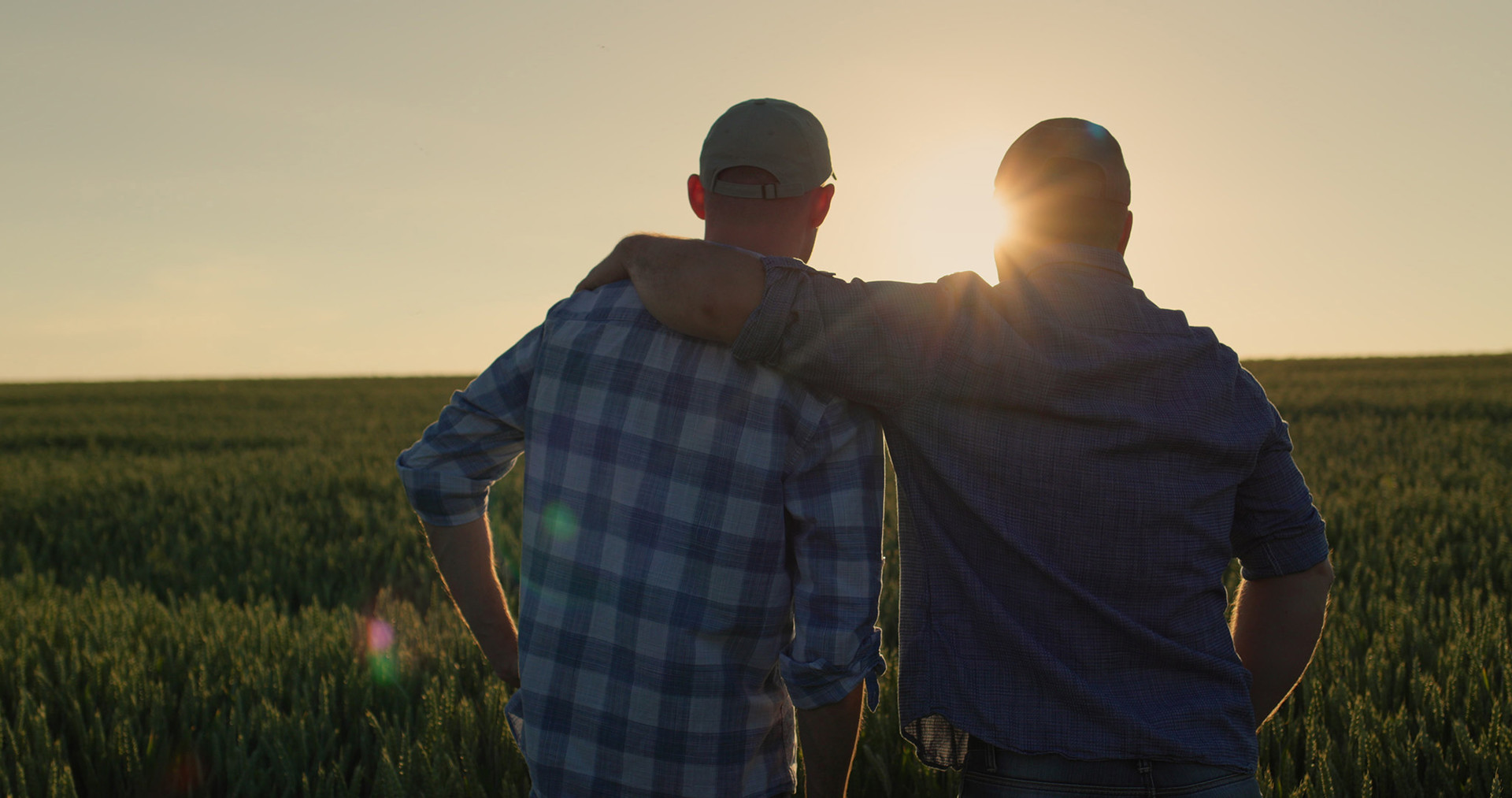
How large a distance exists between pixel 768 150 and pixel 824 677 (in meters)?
0.89

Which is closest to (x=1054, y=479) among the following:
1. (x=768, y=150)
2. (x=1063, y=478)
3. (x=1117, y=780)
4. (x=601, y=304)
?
(x=1063, y=478)

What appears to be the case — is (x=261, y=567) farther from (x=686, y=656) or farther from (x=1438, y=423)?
(x=1438, y=423)

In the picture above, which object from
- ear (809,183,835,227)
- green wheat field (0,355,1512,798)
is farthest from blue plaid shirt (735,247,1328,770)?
green wheat field (0,355,1512,798)

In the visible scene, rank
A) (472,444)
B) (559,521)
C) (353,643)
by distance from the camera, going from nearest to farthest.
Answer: (559,521) < (472,444) < (353,643)

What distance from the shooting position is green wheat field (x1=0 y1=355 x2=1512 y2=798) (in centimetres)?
263

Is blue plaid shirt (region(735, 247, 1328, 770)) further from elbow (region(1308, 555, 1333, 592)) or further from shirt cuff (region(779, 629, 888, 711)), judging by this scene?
elbow (region(1308, 555, 1333, 592))

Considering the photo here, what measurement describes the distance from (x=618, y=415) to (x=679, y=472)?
0.50 feet

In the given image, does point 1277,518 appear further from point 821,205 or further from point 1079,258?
point 821,205

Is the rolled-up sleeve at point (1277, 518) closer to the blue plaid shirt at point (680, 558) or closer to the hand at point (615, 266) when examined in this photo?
the blue plaid shirt at point (680, 558)

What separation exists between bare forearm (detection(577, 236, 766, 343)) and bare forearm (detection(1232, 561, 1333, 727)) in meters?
1.13

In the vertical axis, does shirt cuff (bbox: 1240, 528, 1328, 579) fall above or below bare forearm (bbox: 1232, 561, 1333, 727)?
above

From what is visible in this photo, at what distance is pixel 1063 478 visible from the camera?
53.1 inches

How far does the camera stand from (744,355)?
4.50ft

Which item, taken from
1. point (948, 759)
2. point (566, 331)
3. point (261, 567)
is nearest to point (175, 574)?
point (261, 567)
